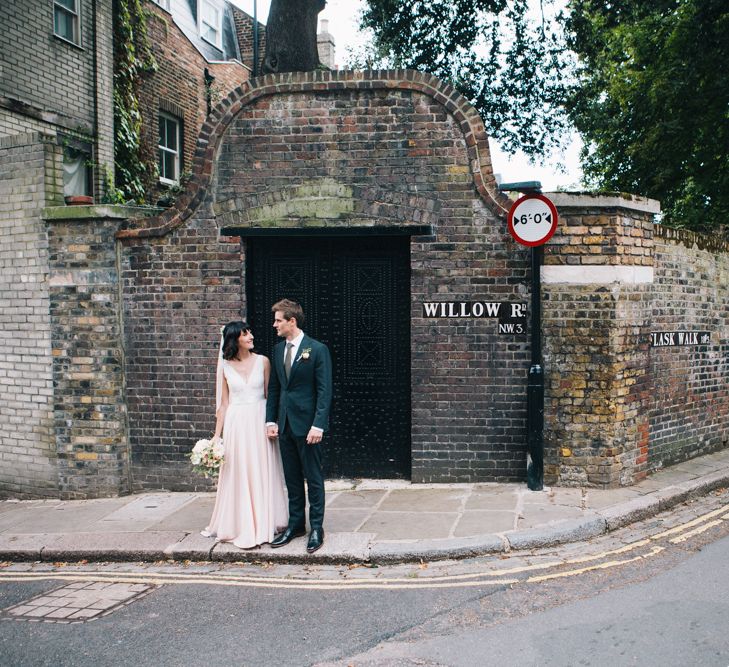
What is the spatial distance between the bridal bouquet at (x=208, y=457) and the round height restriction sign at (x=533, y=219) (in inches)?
143

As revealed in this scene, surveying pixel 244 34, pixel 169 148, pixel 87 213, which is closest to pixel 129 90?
pixel 169 148

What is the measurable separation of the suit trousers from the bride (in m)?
0.18

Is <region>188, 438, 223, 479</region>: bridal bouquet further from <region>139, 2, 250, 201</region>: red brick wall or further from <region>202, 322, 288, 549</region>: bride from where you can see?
<region>139, 2, 250, 201</region>: red brick wall

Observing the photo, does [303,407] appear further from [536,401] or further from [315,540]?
[536,401]

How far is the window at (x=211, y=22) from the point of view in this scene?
812 inches

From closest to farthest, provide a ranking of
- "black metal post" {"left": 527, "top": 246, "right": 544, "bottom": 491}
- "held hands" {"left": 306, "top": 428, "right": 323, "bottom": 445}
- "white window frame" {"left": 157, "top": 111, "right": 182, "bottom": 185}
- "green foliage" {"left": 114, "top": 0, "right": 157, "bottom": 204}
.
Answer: "held hands" {"left": 306, "top": 428, "right": 323, "bottom": 445} < "black metal post" {"left": 527, "top": 246, "right": 544, "bottom": 491} < "green foliage" {"left": 114, "top": 0, "right": 157, "bottom": 204} < "white window frame" {"left": 157, "top": 111, "right": 182, "bottom": 185}

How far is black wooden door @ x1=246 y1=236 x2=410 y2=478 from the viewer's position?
26.7 ft

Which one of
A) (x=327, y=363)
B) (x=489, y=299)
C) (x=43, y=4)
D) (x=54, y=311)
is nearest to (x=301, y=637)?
(x=327, y=363)

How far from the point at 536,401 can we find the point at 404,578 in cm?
267

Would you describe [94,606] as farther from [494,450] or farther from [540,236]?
[540,236]

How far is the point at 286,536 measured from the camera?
6.32 metres

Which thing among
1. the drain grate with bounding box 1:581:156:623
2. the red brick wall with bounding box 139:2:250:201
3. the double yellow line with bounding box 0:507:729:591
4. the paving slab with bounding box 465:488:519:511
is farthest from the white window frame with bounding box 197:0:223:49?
the drain grate with bounding box 1:581:156:623

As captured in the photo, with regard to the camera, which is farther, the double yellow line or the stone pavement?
the stone pavement

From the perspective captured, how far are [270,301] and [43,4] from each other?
8392 mm
